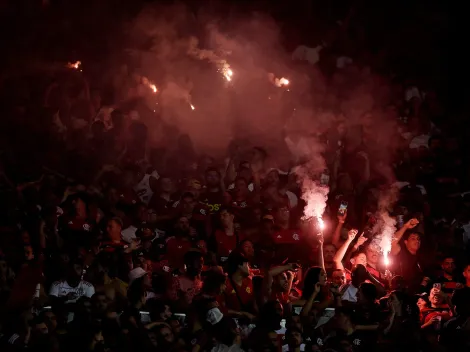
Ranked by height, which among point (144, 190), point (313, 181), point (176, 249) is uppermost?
point (313, 181)

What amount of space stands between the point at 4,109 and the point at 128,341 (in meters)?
5.15

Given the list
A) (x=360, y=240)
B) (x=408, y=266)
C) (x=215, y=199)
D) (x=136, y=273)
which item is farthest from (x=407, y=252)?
(x=136, y=273)

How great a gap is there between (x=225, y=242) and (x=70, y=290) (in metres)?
1.86

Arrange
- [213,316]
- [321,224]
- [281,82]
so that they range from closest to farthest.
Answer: [213,316] → [321,224] → [281,82]

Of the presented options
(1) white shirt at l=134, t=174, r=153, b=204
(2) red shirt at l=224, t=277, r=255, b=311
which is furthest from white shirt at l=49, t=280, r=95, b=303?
(1) white shirt at l=134, t=174, r=153, b=204

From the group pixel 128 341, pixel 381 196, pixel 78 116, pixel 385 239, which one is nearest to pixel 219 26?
pixel 78 116

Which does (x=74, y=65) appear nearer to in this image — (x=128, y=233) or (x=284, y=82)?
(x=284, y=82)

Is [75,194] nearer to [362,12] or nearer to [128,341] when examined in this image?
[128,341]

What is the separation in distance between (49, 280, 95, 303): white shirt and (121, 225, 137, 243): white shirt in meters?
1.05

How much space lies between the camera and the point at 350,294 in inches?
266

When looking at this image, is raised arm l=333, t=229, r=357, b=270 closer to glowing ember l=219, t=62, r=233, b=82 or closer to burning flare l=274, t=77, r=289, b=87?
burning flare l=274, t=77, r=289, b=87

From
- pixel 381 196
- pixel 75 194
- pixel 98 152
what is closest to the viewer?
pixel 75 194

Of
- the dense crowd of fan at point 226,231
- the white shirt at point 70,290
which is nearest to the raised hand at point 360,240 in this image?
the dense crowd of fan at point 226,231

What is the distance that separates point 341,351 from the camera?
584 cm
